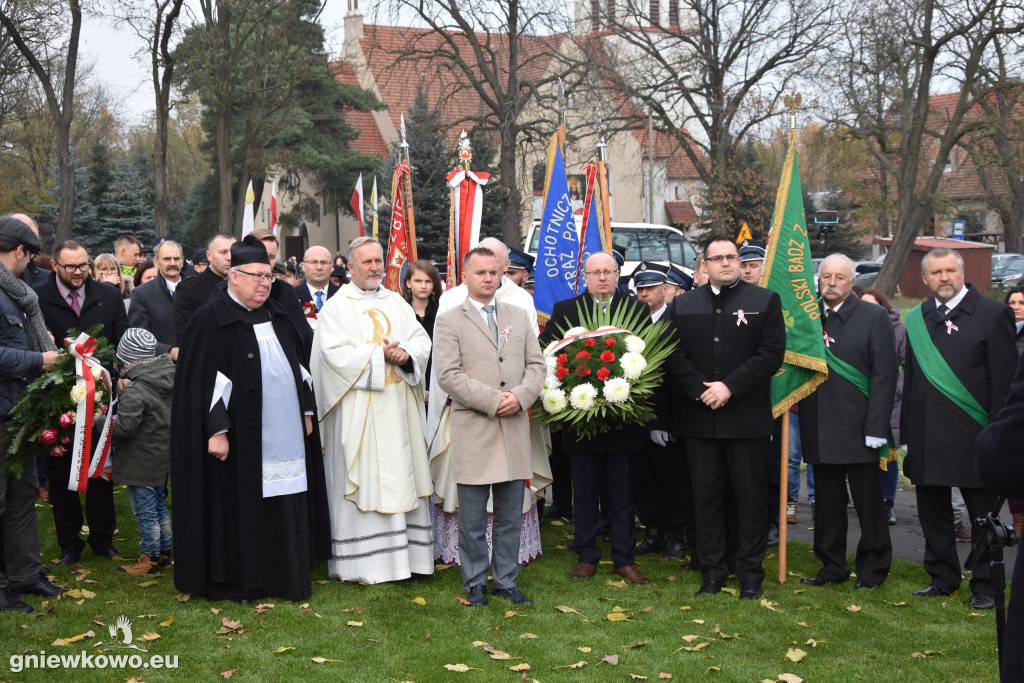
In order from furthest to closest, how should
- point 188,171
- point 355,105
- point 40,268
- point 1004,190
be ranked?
1. point 188,171
2. point 1004,190
3. point 355,105
4. point 40,268

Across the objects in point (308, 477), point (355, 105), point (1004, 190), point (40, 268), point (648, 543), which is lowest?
point (648, 543)

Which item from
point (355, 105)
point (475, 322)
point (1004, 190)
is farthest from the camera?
point (1004, 190)

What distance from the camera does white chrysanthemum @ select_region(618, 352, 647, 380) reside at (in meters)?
6.31

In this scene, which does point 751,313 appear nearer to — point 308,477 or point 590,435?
point 590,435

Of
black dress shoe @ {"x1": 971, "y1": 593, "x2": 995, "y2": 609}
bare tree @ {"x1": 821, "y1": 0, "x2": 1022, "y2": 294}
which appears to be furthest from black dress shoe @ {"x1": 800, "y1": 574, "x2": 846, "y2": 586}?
bare tree @ {"x1": 821, "y1": 0, "x2": 1022, "y2": 294}

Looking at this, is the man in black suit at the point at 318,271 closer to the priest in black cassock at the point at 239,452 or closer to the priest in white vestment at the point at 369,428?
the priest in white vestment at the point at 369,428

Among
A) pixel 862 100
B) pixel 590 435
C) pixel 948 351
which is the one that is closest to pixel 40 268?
pixel 590 435

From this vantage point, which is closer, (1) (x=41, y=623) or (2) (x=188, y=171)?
(1) (x=41, y=623)

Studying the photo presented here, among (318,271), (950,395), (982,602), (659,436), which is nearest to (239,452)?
(659,436)

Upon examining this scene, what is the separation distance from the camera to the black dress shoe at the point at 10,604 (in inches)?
228

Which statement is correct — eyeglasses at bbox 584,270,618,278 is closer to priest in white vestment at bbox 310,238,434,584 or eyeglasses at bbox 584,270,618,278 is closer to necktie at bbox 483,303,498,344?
necktie at bbox 483,303,498,344

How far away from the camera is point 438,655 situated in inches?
208

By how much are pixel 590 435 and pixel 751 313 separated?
1.34m

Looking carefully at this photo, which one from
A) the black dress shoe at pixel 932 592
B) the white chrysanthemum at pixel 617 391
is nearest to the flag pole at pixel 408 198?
the white chrysanthemum at pixel 617 391
